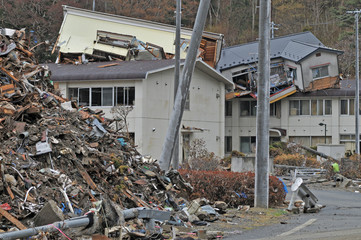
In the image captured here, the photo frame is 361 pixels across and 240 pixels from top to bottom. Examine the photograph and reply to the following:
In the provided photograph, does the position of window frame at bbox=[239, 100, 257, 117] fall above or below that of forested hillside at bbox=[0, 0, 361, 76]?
below

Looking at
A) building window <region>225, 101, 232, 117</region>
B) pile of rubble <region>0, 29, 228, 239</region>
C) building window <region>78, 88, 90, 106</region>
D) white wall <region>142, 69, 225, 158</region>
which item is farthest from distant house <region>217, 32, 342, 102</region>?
pile of rubble <region>0, 29, 228, 239</region>

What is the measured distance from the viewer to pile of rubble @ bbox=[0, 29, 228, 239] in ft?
32.6

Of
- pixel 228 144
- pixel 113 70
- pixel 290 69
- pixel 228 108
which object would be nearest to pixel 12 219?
pixel 113 70

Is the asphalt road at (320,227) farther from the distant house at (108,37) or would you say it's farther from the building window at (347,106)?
the building window at (347,106)

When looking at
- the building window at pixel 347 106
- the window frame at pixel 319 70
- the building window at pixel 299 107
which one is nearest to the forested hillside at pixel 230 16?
the window frame at pixel 319 70

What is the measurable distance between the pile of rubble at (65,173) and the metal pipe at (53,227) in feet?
0.05

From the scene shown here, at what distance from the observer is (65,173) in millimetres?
11773

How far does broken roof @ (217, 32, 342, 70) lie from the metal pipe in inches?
1645

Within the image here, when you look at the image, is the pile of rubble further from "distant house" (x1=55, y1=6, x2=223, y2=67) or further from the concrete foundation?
"distant house" (x1=55, y1=6, x2=223, y2=67)

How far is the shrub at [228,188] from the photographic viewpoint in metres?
17.7

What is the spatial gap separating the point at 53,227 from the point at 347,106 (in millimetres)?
45105

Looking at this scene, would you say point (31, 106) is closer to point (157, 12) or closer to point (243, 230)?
point (243, 230)

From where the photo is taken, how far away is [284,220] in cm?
1481

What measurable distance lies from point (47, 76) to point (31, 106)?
122 inches
